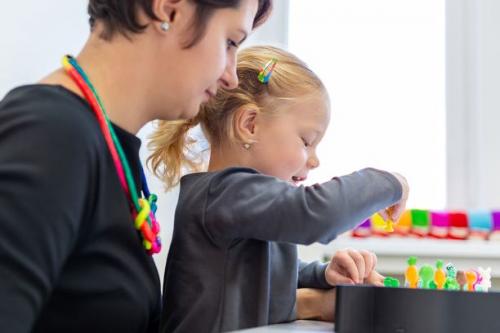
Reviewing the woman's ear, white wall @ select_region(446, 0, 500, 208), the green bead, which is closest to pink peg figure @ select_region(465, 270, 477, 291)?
the woman's ear

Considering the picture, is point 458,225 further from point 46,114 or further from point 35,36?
point 46,114

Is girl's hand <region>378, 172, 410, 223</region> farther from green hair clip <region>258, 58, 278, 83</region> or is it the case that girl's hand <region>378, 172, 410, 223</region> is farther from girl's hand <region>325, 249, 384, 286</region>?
green hair clip <region>258, 58, 278, 83</region>

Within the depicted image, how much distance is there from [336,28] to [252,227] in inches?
41.6

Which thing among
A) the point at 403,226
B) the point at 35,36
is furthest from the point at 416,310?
the point at 403,226

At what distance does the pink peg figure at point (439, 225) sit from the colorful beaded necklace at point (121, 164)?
953 mm

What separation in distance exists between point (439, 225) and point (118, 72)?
1055 millimetres

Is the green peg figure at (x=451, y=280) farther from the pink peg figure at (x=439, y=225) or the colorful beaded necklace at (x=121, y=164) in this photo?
the pink peg figure at (x=439, y=225)

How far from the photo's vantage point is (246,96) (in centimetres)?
113

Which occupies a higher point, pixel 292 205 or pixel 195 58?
pixel 195 58

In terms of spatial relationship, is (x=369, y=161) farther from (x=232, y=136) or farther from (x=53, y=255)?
(x=53, y=255)

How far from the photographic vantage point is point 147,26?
2.64 ft

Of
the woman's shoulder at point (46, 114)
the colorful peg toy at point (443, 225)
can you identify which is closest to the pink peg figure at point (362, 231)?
the colorful peg toy at point (443, 225)

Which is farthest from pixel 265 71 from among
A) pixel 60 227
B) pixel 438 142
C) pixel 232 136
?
pixel 438 142

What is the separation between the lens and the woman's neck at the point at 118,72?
2.60 ft
